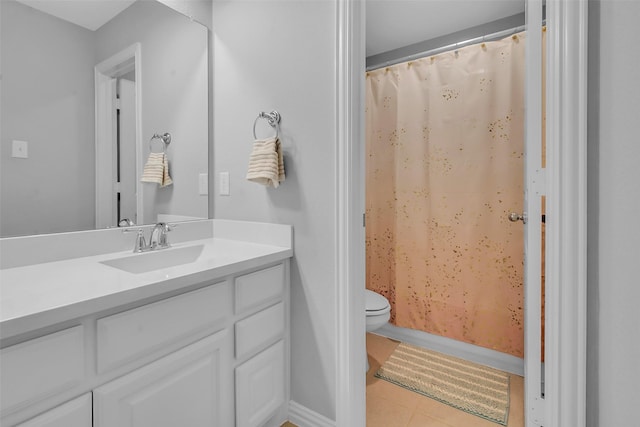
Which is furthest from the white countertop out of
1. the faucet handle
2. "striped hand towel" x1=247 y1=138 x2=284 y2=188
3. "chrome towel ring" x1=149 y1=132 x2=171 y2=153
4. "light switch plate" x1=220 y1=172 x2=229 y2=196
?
"chrome towel ring" x1=149 y1=132 x2=171 y2=153

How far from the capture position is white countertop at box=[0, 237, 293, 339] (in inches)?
26.1

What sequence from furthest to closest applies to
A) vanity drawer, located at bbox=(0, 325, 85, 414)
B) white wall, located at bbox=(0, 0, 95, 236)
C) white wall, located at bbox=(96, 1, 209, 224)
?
white wall, located at bbox=(96, 1, 209, 224) → white wall, located at bbox=(0, 0, 95, 236) → vanity drawer, located at bbox=(0, 325, 85, 414)

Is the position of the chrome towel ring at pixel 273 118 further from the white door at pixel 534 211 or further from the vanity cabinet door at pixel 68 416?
the vanity cabinet door at pixel 68 416

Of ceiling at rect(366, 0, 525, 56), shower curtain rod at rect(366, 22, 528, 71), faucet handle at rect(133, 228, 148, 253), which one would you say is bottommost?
faucet handle at rect(133, 228, 148, 253)

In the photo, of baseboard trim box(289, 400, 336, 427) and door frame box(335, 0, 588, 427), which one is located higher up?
door frame box(335, 0, 588, 427)

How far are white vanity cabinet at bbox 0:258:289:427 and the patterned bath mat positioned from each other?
0.79 meters

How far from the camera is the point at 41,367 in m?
0.67

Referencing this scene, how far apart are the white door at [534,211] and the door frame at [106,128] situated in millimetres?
1627

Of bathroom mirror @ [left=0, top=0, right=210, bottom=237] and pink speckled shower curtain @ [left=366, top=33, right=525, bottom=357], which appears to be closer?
bathroom mirror @ [left=0, top=0, right=210, bottom=237]

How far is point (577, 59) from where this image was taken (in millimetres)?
871

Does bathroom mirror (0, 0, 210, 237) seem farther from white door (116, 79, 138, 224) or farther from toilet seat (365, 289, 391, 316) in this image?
toilet seat (365, 289, 391, 316)

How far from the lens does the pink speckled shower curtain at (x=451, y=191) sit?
1856mm

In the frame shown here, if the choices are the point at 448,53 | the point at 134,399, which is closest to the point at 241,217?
the point at 134,399

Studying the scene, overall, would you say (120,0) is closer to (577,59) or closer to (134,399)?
(134,399)
